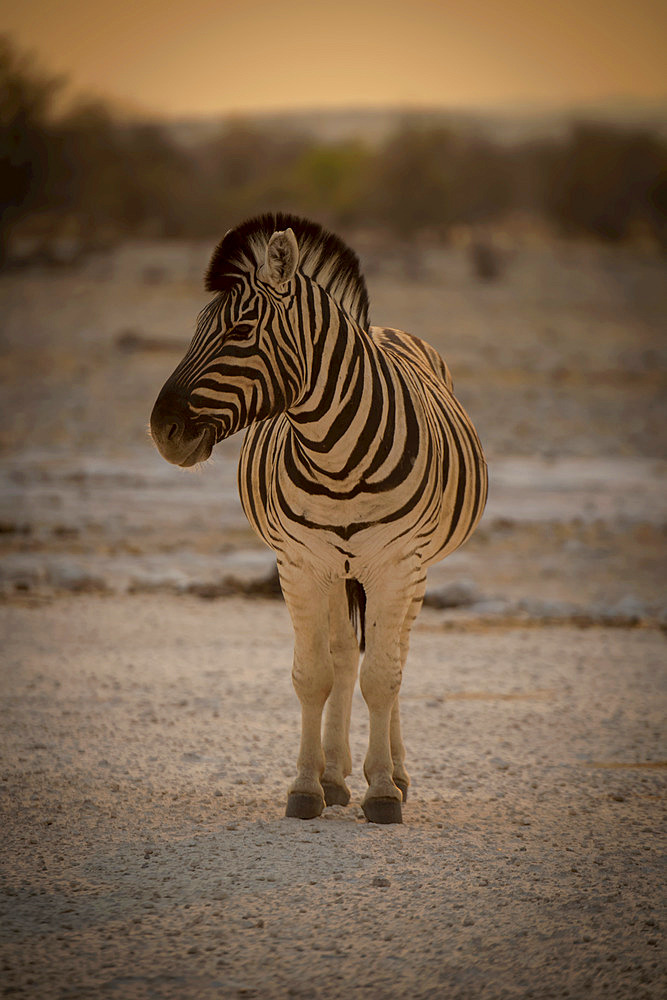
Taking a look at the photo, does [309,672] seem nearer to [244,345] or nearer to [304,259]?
[244,345]

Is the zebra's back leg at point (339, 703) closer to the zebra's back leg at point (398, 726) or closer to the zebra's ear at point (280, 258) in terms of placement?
the zebra's back leg at point (398, 726)

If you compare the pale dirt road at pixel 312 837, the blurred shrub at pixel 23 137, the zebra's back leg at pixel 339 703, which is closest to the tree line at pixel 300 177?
the blurred shrub at pixel 23 137

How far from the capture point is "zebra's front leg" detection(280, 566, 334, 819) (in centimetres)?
368

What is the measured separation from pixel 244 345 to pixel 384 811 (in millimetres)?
1684

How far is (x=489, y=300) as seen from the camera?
22125 mm

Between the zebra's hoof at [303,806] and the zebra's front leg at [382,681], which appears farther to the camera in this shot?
the zebra's hoof at [303,806]

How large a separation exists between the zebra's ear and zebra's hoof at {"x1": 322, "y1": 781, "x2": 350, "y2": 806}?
1.84 m

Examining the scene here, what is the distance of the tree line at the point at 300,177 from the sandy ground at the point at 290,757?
16992 millimetres

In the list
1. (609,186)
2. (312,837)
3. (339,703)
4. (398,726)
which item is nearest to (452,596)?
(398,726)

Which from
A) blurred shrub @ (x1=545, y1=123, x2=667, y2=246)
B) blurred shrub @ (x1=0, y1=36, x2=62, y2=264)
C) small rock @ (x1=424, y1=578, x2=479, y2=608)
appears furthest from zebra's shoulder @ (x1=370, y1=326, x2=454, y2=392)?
blurred shrub @ (x1=545, y1=123, x2=667, y2=246)

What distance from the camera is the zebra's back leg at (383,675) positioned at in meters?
3.61

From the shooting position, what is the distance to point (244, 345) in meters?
3.30

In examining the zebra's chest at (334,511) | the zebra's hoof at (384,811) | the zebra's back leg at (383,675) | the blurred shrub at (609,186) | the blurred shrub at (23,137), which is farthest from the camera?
the blurred shrub at (609,186)

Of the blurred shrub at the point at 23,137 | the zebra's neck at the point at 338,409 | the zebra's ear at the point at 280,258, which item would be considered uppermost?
the blurred shrub at the point at 23,137
